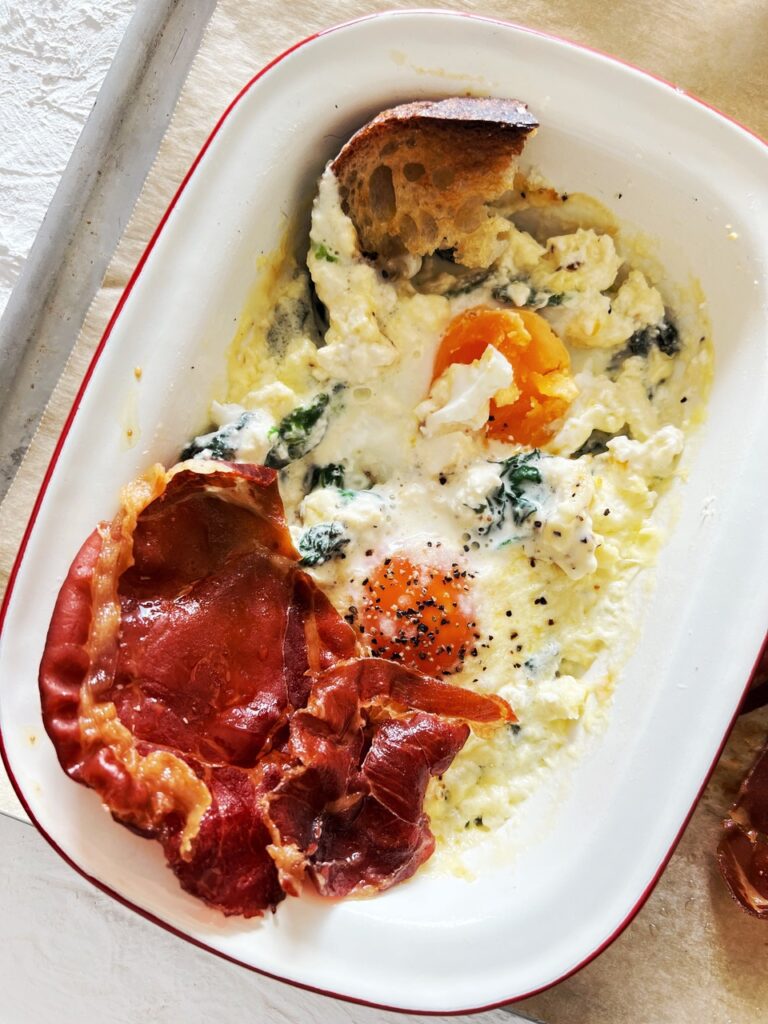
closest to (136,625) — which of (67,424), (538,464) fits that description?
(67,424)

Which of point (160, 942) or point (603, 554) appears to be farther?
point (160, 942)

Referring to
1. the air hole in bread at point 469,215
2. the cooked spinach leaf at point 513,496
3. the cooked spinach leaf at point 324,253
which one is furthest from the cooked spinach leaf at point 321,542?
the air hole in bread at point 469,215

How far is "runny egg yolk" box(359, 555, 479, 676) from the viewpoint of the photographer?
59.6 inches

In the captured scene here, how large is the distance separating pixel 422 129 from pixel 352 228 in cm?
18

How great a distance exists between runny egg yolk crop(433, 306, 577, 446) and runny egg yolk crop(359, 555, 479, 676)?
0.27 metres

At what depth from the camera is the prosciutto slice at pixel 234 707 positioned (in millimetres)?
1269

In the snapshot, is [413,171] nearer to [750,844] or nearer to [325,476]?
[325,476]

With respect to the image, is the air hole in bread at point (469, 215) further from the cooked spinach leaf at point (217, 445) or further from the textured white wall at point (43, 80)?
the textured white wall at point (43, 80)

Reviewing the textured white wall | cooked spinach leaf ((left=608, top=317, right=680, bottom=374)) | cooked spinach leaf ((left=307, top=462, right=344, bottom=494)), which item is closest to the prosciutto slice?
cooked spinach leaf ((left=307, top=462, right=344, bottom=494))

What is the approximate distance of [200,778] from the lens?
131 centimetres

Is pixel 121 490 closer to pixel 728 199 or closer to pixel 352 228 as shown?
pixel 352 228

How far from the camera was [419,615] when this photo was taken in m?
1.51

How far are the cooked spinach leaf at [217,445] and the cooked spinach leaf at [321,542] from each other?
182mm

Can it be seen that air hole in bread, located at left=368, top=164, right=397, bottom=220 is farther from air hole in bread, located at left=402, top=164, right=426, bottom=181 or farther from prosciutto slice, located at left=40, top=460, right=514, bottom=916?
prosciutto slice, located at left=40, top=460, right=514, bottom=916
